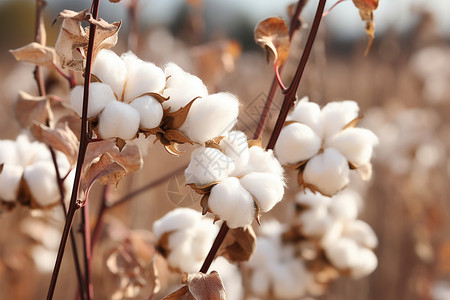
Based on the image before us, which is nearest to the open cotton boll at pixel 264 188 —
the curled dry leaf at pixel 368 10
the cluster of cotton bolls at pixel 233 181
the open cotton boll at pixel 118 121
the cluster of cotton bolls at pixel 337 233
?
the cluster of cotton bolls at pixel 233 181

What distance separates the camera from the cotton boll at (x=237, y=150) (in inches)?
17.6

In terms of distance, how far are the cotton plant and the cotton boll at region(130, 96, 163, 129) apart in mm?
150

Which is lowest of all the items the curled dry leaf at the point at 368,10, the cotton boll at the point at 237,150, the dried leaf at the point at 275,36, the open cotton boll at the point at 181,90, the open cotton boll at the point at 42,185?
the open cotton boll at the point at 42,185

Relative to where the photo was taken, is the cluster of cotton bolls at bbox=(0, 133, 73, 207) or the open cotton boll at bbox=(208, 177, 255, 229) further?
the cluster of cotton bolls at bbox=(0, 133, 73, 207)

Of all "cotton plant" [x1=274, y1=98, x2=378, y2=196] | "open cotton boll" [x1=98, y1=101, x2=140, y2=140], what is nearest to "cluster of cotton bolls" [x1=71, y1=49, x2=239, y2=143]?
"open cotton boll" [x1=98, y1=101, x2=140, y2=140]

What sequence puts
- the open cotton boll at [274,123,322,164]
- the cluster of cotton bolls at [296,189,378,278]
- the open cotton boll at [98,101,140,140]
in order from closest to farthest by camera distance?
the open cotton boll at [98,101,140,140] → the open cotton boll at [274,123,322,164] → the cluster of cotton bolls at [296,189,378,278]

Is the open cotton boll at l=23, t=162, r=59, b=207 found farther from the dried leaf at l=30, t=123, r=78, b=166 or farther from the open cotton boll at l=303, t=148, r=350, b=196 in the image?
the open cotton boll at l=303, t=148, r=350, b=196

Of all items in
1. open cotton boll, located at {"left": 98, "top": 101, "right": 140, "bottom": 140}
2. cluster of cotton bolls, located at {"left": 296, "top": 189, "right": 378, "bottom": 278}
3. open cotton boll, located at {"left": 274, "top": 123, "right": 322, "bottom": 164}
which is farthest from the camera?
cluster of cotton bolls, located at {"left": 296, "top": 189, "right": 378, "bottom": 278}

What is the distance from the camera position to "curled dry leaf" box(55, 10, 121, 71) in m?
0.41

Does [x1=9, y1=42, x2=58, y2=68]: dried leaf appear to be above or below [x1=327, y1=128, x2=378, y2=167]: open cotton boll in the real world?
above

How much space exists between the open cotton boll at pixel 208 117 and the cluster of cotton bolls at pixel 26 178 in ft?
0.75

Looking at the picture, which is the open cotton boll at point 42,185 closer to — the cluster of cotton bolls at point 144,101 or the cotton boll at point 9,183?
the cotton boll at point 9,183

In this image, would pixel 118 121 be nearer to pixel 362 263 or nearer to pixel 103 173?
pixel 103 173

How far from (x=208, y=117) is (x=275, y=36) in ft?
0.55
